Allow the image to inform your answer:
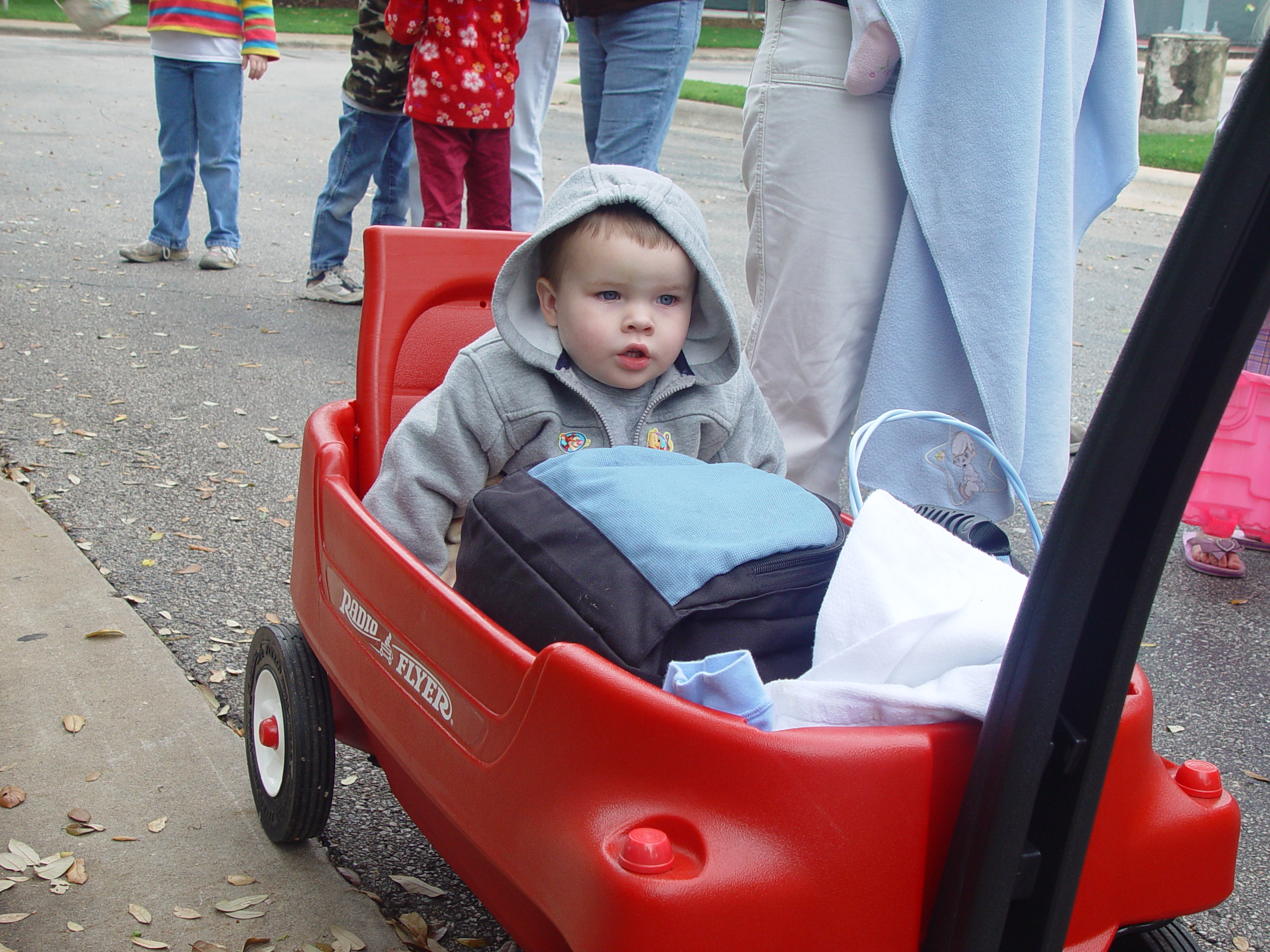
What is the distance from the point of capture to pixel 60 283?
17.4 ft

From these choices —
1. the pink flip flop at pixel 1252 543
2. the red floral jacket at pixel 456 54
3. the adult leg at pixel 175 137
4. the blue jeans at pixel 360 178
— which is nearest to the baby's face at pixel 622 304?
the pink flip flop at pixel 1252 543

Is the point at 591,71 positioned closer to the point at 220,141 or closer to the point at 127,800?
the point at 220,141

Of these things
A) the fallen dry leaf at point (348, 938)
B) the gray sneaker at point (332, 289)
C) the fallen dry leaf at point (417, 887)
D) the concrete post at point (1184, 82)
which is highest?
the concrete post at point (1184, 82)

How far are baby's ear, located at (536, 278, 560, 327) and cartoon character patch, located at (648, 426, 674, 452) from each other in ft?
0.83

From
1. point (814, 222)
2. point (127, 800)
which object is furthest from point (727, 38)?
point (127, 800)

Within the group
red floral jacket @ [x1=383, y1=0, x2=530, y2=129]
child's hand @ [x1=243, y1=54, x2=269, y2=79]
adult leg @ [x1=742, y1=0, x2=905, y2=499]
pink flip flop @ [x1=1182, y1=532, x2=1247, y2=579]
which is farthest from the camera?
child's hand @ [x1=243, y1=54, x2=269, y2=79]

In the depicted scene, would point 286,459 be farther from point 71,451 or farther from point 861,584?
point 861,584

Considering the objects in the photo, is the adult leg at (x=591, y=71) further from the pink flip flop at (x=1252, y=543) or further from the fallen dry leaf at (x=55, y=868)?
the fallen dry leaf at (x=55, y=868)

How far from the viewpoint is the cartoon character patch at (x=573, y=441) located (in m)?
2.04

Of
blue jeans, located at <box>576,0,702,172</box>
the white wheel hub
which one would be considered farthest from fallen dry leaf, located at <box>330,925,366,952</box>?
blue jeans, located at <box>576,0,702,172</box>

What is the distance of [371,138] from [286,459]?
1889 mm

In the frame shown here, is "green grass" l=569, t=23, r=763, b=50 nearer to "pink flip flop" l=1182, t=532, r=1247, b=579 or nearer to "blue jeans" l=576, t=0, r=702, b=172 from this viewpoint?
"blue jeans" l=576, t=0, r=702, b=172

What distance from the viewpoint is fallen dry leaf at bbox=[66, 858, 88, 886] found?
69.6 inches

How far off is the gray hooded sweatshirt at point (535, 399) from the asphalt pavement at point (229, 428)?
55 centimetres
